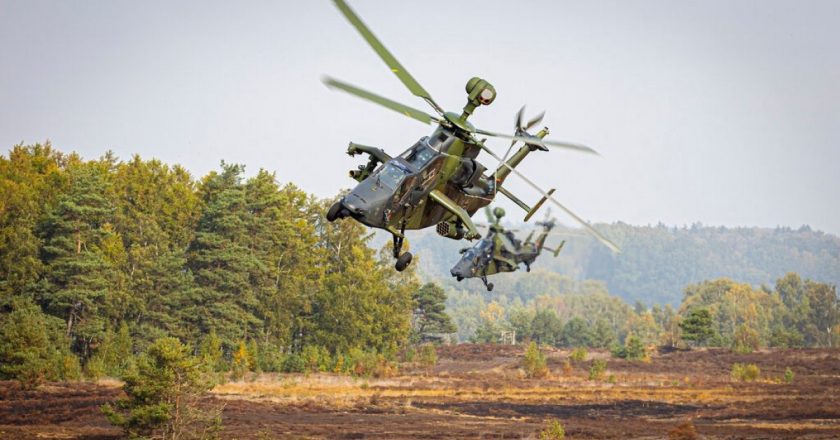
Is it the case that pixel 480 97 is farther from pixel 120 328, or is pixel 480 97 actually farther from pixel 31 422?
pixel 120 328

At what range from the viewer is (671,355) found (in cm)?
9562

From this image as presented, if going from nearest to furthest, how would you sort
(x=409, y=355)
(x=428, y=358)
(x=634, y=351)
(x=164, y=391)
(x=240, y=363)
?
(x=164, y=391)
(x=240, y=363)
(x=428, y=358)
(x=409, y=355)
(x=634, y=351)

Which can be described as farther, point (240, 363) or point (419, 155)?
point (240, 363)

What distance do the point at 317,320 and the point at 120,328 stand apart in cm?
1799

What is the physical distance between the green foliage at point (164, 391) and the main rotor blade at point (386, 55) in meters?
14.7

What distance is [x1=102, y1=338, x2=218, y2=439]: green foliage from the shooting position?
31.5 meters

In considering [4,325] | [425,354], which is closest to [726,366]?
[425,354]

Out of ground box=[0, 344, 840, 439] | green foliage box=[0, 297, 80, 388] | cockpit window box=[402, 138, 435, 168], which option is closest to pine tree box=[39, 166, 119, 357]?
green foliage box=[0, 297, 80, 388]

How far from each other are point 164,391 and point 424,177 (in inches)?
614

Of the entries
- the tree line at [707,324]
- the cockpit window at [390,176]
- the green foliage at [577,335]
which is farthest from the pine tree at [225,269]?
the green foliage at [577,335]

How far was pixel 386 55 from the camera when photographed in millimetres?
19922

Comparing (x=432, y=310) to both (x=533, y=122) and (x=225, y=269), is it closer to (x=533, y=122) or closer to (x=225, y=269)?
(x=225, y=269)

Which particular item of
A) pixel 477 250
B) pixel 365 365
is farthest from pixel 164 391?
pixel 365 365

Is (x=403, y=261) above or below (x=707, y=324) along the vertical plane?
below
